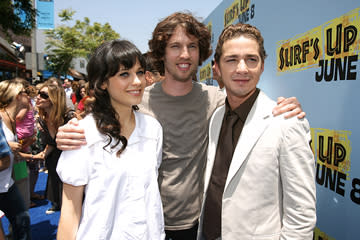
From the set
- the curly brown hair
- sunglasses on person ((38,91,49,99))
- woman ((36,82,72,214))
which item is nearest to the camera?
the curly brown hair

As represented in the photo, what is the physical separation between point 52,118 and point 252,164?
9.94 feet

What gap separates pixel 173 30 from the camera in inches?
84.6

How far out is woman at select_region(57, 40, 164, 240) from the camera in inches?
51.2

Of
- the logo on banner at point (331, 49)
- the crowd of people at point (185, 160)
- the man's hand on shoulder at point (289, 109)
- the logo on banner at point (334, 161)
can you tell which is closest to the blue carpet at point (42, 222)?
the crowd of people at point (185, 160)

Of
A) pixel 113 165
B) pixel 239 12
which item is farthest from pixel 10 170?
pixel 239 12

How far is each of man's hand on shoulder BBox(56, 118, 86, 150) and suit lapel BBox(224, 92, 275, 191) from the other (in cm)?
83

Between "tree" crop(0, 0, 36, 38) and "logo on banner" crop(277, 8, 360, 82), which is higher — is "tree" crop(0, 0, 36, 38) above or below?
above

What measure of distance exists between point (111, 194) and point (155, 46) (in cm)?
143

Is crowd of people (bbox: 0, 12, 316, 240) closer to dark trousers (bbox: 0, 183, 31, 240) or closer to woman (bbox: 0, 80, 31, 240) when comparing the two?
woman (bbox: 0, 80, 31, 240)

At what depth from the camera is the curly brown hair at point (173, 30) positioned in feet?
7.02

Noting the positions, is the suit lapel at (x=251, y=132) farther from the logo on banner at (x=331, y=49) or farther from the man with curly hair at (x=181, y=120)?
the logo on banner at (x=331, y=49)

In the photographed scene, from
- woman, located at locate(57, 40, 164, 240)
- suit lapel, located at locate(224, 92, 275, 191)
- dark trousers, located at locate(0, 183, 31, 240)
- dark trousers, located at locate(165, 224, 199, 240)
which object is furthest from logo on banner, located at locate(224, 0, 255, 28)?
dark trousers, located at locate(0, 183, 31, 240)

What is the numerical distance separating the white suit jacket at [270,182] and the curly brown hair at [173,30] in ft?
3.13

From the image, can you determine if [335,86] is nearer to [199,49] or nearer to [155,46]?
[199,49]
